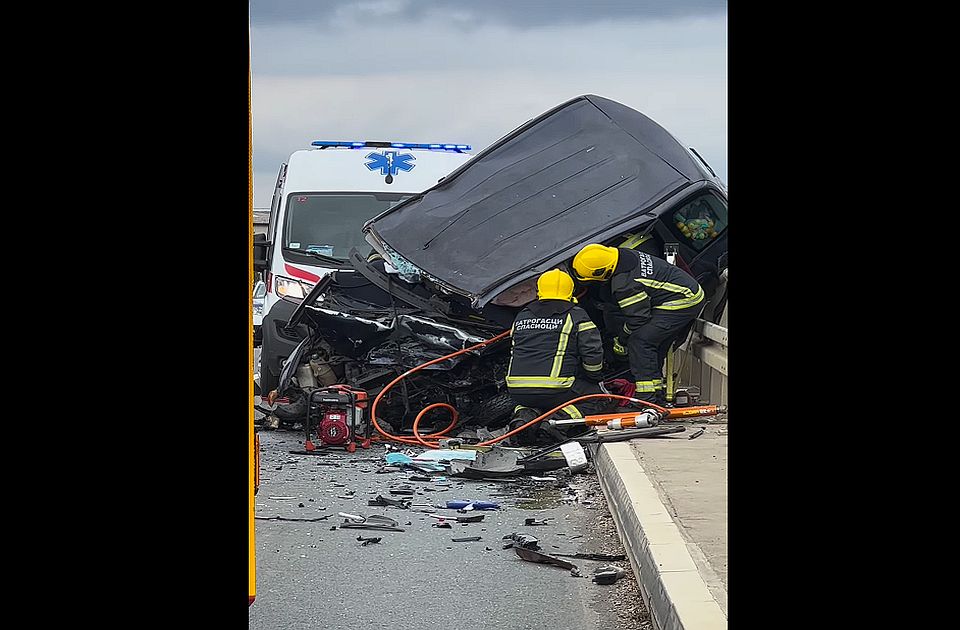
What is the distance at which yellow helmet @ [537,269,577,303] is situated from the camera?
9.09 m

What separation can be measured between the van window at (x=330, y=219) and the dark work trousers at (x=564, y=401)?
3308mm

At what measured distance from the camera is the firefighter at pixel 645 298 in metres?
9.38

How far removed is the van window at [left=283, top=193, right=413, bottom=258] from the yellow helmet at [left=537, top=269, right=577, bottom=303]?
3109mm

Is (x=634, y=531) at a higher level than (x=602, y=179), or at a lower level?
lower

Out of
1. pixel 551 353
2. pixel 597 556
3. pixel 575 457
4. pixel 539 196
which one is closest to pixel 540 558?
pixel 597 556

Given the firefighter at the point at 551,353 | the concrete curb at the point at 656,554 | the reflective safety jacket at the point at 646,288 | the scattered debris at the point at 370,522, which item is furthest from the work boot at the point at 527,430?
the scattered debris at the point at 370,522

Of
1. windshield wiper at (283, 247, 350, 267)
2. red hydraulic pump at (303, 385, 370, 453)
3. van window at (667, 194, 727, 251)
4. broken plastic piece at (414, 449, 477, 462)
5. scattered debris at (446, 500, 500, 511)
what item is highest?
van window at (667, 194, 727, 251)

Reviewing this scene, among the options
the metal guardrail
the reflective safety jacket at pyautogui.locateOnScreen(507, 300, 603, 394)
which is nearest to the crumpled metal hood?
the reflective safety jacket at pyautogui.locateOnScreen(507, 300, 603, 394)

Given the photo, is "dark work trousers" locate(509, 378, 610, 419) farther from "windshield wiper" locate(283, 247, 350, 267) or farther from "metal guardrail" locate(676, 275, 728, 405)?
"windshield wiper" locate(283, 247, 350, 267)
